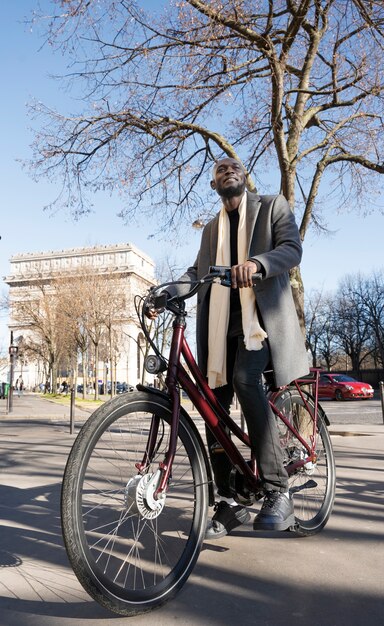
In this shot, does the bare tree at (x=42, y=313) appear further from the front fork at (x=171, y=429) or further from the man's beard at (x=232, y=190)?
the front fork at (x=171, y=429)

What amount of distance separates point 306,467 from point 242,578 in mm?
→ 1077

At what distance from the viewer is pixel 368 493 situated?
4.85 meters

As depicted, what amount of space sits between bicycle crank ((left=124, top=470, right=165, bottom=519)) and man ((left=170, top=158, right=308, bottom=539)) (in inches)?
27.1

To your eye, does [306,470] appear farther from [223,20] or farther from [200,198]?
[200,198]

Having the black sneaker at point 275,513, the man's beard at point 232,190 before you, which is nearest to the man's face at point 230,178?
the man's beard at point 232,190

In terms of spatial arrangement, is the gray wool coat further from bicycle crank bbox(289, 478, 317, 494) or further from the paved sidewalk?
the paved sidewalk

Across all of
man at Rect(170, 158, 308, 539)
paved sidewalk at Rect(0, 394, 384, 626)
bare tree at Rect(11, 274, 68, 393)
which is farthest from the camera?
bare tree at Rect(11, 274, 68, 393)

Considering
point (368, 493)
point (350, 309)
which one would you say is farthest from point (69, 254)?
point (368, 493)

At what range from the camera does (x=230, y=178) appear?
3270 mm

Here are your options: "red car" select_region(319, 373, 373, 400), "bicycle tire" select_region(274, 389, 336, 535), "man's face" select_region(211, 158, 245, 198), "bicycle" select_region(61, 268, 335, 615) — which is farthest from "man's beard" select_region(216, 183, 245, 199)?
"red car" select_region(319, 373, 373, 400)

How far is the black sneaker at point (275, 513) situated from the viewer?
2.78 meters

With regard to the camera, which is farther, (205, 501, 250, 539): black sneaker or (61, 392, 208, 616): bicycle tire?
(205, 501, 250, 539): black sneaker

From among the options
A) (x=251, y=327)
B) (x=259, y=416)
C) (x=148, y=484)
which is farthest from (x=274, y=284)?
(x=148, y=484)

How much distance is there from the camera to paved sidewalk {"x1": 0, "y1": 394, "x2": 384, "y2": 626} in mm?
2199
